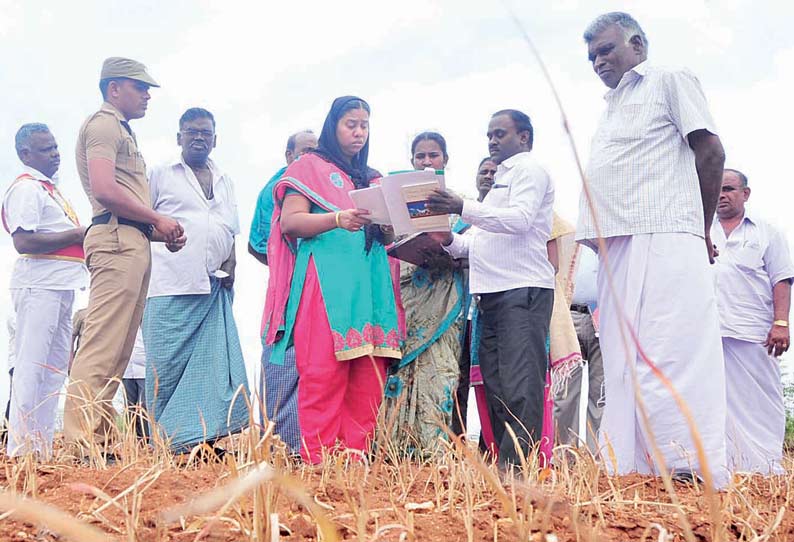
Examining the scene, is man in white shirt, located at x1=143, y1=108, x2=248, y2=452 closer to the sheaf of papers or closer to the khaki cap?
the khaki cap

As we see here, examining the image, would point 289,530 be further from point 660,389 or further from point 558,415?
point 558,415

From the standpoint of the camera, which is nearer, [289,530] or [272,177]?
[289,530]

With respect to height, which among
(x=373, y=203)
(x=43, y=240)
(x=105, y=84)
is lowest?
(x=43, y=240)

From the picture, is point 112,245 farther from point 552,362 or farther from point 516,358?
point 552,362

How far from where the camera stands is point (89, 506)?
1.70 m

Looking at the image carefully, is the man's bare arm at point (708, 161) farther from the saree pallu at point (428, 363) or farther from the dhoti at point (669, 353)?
the saree pallu at point (428, 363)

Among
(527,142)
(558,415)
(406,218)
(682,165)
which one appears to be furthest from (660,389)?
(558,415)

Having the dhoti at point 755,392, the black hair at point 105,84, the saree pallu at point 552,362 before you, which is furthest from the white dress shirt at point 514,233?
the black hair at point 105,84

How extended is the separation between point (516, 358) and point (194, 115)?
2.43m

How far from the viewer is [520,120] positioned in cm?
433

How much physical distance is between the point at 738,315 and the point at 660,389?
2066mm

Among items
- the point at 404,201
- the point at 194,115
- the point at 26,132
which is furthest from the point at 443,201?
the point at 26,132

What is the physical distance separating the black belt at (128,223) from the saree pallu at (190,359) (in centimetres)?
61

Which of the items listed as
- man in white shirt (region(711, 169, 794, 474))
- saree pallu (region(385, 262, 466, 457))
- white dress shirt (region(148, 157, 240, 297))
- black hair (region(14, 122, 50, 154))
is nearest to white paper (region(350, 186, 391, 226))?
saree pallu (region(385, 262, 466, 457))
